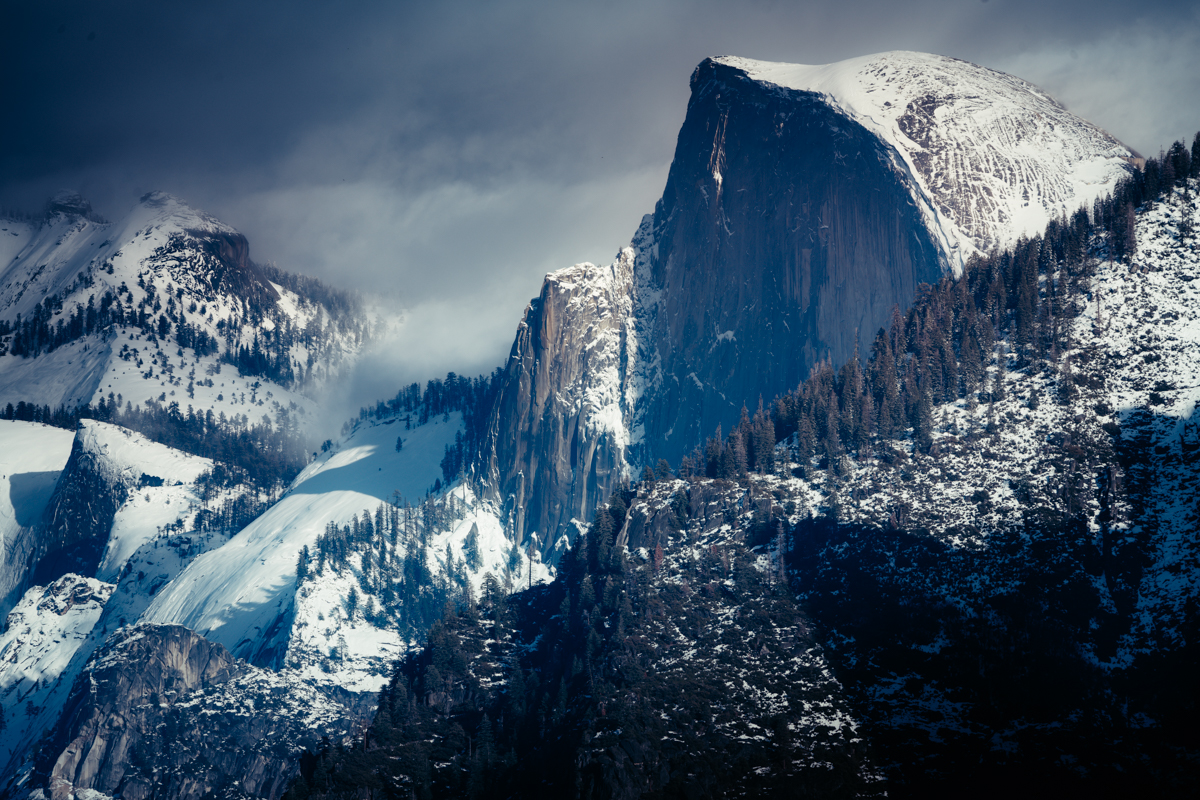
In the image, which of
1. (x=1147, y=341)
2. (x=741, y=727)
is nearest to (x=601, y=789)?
(x=741, y=727)

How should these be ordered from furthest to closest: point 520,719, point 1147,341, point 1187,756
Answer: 1. point 1147,341
2. point 520,719
3. point 1187,756

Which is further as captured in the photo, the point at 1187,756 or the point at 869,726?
the point at 869,726

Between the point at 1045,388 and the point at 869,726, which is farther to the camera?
the point at 1045,388

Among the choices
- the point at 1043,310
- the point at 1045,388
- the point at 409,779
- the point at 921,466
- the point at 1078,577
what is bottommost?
the point at 409,779

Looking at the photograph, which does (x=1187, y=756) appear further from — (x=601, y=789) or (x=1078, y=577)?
(x=601, y=789)

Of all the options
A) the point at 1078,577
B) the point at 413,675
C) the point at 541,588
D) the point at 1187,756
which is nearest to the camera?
the point at 1187,756

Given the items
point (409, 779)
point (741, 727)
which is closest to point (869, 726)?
point (741, 727)

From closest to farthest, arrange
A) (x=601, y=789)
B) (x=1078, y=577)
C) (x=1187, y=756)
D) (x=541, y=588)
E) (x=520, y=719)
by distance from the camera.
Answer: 1. (x=1187, y=756)
2. (x=601, y=789)
3. (x=1078, y=577)
4. (x=520, y=719)
5. (x=541, y=588)

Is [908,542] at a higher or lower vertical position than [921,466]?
lower

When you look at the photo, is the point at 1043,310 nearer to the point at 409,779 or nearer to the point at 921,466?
the point at 921,466
